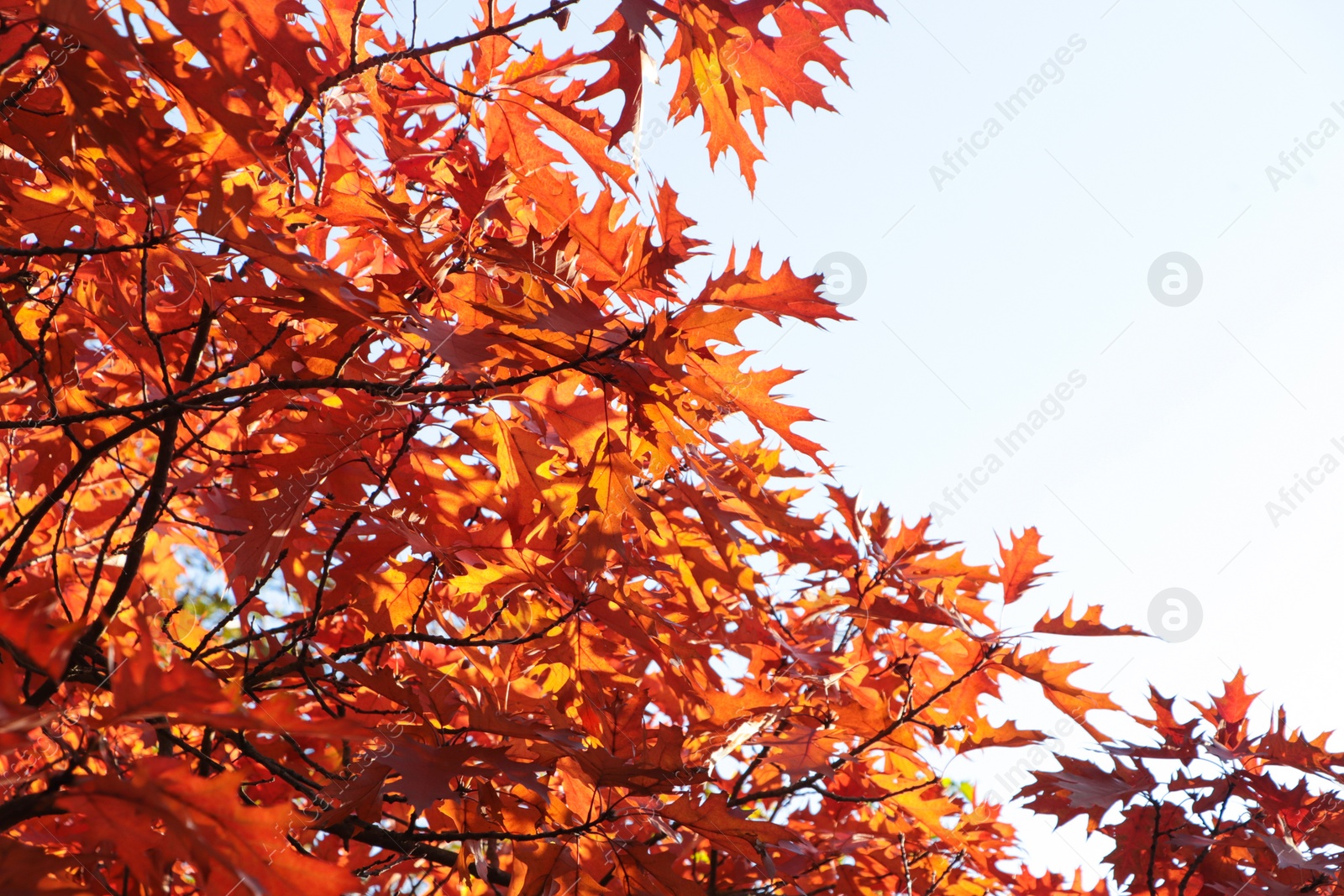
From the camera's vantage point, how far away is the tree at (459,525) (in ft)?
4.70

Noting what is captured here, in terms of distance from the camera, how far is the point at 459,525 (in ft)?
6.91

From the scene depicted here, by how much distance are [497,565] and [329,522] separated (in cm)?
63

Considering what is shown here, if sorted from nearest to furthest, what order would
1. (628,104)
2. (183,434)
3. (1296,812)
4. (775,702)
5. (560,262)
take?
(560,262) < (628,104) < (775,702) < (1296,812) < (183,434)

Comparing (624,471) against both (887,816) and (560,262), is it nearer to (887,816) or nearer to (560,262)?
(560,262)

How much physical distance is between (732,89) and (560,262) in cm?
76

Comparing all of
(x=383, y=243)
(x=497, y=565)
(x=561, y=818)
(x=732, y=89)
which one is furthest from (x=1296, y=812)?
(x=383, y=243)

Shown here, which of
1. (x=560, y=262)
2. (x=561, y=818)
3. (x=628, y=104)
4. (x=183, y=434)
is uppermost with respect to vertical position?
(x=183, y=434)

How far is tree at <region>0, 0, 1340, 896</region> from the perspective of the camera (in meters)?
1.43

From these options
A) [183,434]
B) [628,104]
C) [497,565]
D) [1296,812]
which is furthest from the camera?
[183,434]

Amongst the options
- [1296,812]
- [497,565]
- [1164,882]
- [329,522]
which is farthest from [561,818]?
[1296,812]

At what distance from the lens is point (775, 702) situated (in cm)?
224

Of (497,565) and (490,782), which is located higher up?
(497,565)

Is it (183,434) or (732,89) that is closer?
(732,89)

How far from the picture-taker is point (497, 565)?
1945mm
